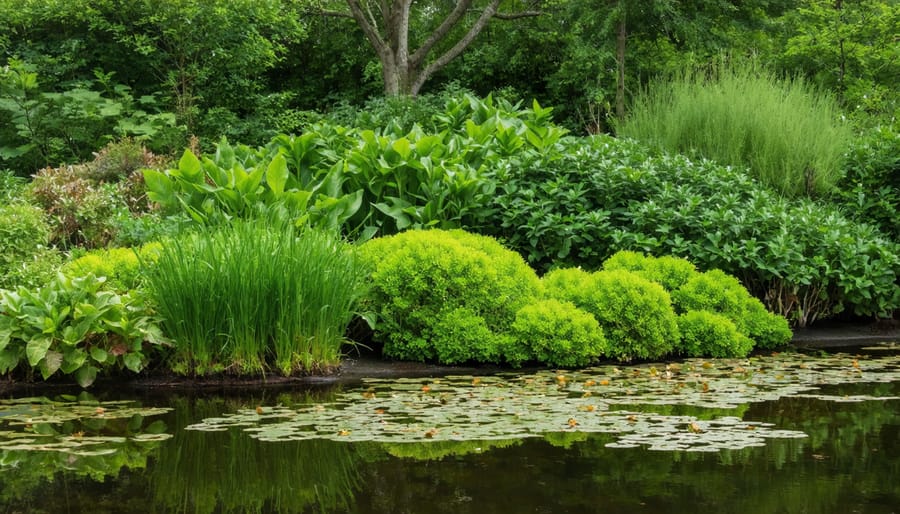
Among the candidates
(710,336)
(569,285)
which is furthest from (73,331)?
(710,336)

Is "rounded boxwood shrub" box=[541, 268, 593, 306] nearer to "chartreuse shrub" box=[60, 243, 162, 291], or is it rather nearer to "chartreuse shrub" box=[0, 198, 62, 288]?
"chartreuse shrub" box=[60, 243, 162, 291]

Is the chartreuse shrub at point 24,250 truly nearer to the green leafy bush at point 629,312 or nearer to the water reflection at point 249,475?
the water reflection at point 249,475

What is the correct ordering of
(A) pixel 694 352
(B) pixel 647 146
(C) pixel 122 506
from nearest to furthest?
(C) pixel 122 506 → (A) pixel 694 352 → (B) pixel 647 146

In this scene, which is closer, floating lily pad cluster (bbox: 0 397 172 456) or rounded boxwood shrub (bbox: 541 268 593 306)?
floating lily pad cluster (bbox: 0 397 172 456)

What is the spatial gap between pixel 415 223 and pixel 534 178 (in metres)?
1.08

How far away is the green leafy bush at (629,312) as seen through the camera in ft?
19.2

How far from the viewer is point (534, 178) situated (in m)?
7.14

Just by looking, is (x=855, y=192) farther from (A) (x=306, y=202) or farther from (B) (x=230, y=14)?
(B) (x=230, y=14)

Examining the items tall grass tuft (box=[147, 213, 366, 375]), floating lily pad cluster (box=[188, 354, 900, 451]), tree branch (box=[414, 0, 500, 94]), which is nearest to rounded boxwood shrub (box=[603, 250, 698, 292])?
floating lily pad cluster (box=[188, 354, 900, 451])

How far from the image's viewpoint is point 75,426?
13.5ft

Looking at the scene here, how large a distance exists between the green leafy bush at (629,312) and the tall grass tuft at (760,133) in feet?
9.01

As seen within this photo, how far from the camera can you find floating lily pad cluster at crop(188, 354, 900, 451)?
152 inches

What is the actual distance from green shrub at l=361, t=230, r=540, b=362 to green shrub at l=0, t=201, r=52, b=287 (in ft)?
8.91

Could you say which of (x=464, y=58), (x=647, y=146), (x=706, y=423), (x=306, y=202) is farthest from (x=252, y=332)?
(x=464, y=58)
